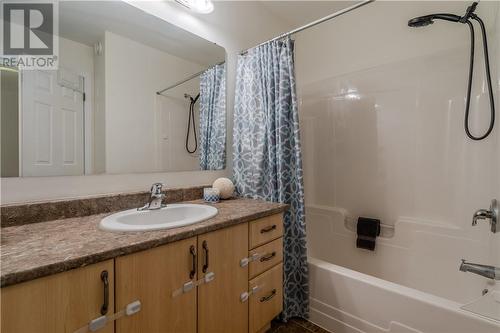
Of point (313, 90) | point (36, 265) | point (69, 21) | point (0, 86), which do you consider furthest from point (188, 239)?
point (313, 90)

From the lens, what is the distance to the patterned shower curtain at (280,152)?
4.88 ft

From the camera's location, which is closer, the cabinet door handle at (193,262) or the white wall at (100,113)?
the cabinet door handle at (193,262)

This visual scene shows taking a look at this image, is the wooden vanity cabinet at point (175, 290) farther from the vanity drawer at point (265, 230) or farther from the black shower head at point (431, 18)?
the black shower head at point (431, 18)

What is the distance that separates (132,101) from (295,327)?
Answer: 5.41 ft

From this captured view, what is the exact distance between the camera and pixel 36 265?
565 mm

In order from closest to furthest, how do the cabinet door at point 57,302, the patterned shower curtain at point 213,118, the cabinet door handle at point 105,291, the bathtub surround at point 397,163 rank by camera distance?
the cabinet door at point 57,302
the cabinet door handle at point 105,291
the bathtub surround at point 397,163
the patterned shower curtain at point 213,118

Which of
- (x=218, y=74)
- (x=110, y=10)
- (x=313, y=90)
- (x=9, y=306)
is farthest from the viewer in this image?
(x=313, y=90)

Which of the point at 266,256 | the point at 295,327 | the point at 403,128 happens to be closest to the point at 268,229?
the point at 266,256

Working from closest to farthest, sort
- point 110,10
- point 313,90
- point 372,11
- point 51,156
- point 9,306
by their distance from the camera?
point 9,306 → point 51,156 → point 110,10 → point 372,11 → point 313,90

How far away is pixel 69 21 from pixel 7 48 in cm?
28

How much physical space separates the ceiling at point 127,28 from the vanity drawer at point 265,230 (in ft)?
3.63

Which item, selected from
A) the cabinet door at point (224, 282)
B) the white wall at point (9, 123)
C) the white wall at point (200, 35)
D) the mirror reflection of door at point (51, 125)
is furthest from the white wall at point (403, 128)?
the white wall at point (9, 123)

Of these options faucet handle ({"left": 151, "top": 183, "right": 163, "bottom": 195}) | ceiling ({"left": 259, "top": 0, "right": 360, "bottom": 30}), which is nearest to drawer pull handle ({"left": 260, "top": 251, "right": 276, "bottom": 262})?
faucet handle ({"left": 151, "top": 183, "right": 163, "bottom": 195})

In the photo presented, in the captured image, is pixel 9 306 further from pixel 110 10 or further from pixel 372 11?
pixel 372 11
